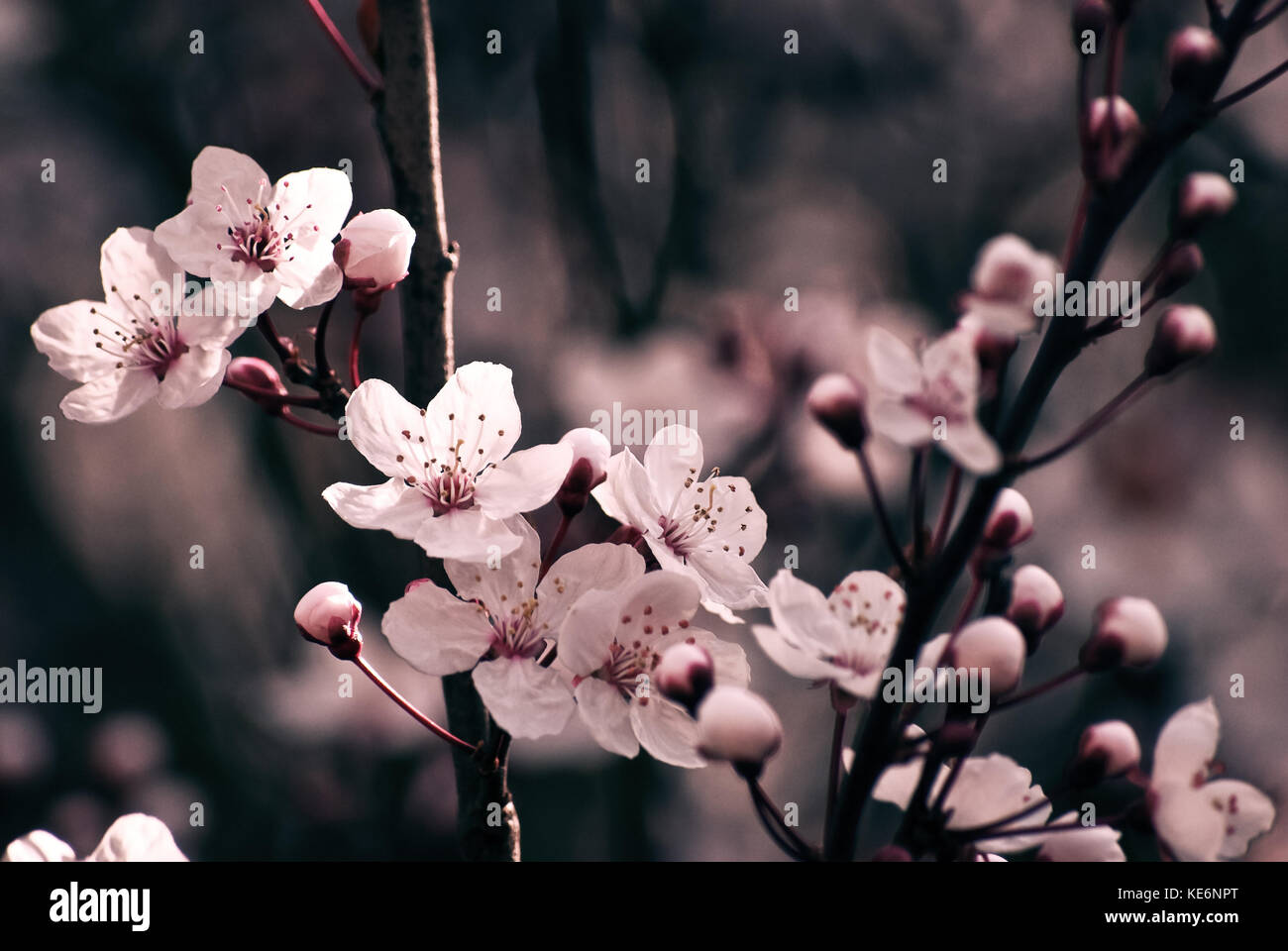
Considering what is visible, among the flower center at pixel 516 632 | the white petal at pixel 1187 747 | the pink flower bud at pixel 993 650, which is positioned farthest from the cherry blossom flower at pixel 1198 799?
the flower center at pixel 516 632

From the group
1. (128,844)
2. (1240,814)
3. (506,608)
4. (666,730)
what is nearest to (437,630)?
(506,608)

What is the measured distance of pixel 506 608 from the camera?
59 centimetres

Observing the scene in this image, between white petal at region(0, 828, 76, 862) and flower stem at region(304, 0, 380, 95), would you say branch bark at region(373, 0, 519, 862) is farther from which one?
white petal at region(0, 828, 76, 862)

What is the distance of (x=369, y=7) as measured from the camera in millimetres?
676

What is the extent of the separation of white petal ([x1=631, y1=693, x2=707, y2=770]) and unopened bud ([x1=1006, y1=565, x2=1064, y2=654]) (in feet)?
0.63

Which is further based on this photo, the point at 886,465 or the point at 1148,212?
the point at 1148,212

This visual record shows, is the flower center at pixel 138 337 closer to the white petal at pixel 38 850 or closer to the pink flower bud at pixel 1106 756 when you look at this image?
the white petal at pixel 38 850

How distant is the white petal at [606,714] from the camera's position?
564mm

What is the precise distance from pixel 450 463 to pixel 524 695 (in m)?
0.16

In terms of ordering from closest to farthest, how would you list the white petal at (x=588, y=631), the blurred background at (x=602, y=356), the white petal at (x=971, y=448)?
the white petal at (x=971, y=448)
the white petal at (x=588, y=631)
the blurred background at (x=602, y=356)

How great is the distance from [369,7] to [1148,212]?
136 centimetres

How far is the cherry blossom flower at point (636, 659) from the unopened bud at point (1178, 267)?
286 millimetres
